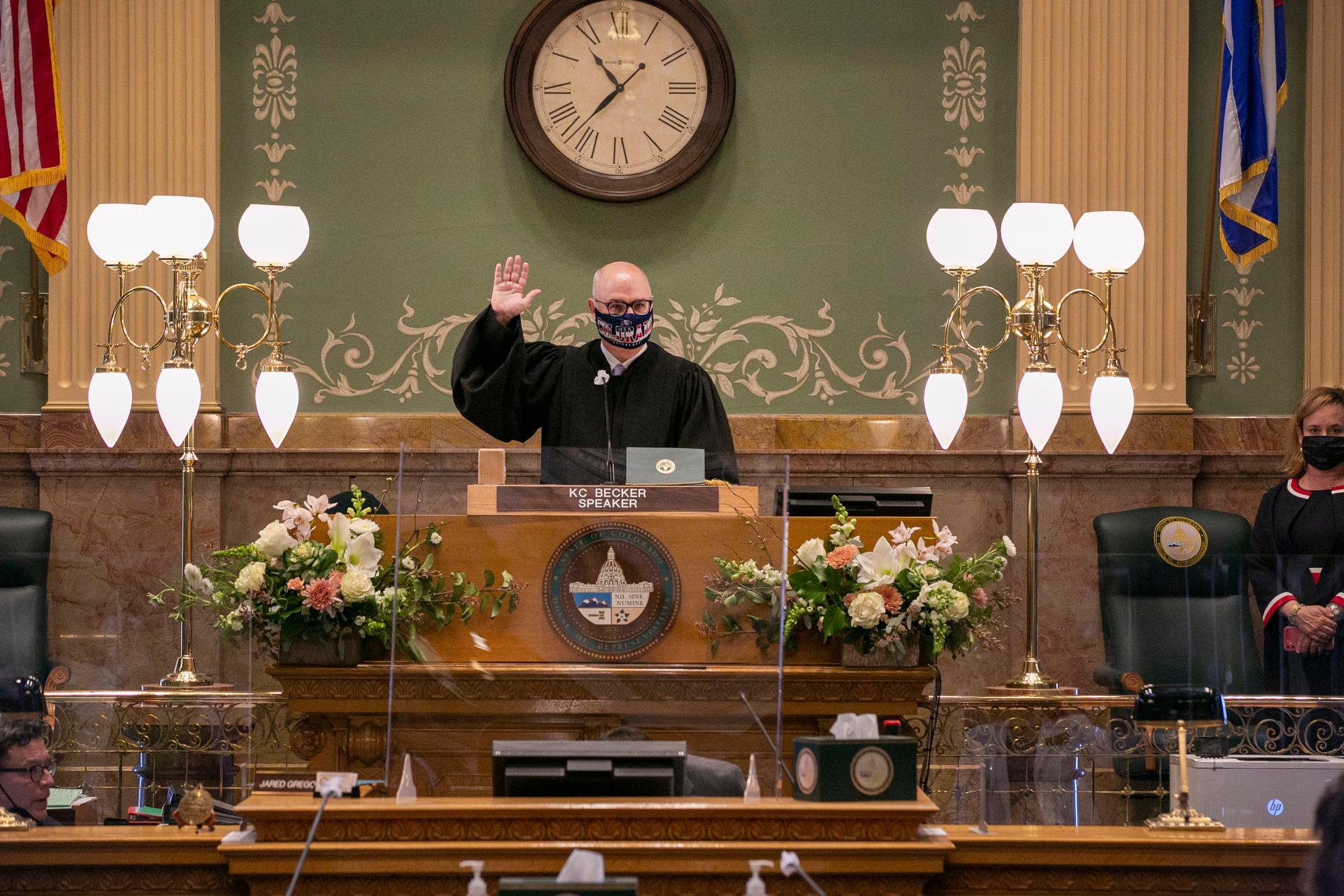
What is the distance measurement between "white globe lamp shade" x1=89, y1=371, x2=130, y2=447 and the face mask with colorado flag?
1618 mm

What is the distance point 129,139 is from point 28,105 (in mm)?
721

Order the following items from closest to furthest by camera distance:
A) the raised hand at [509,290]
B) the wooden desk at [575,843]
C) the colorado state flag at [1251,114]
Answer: the wooden desk at [575,843] → the raised hand at [509,290] → the colorado state flag at [1251,114]

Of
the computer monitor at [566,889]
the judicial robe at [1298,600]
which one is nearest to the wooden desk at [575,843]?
the computer monitor at [566,889]

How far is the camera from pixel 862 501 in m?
3.88

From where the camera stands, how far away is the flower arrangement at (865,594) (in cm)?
340

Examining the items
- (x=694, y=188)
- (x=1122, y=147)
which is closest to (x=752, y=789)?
(x=694, y=188)

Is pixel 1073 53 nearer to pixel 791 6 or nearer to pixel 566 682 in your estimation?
pixel 791 6

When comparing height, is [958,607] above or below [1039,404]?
below

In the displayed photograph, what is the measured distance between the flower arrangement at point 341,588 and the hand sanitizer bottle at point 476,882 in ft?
2.41

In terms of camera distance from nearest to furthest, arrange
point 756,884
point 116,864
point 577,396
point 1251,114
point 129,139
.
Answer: point 756,884 → point 116,864 → point 577,396 → point 1251,114 → point 129,139

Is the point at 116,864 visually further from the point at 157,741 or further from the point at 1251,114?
the point at 1251,114

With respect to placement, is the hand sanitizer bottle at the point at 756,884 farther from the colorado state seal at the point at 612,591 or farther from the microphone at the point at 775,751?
the colorado state seal at the point at 612,591

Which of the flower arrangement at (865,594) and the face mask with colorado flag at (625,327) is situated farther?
the face mask with colorado flag at (625,327)

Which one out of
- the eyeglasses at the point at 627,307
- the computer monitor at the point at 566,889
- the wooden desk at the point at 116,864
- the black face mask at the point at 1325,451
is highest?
the eyeglasses at the point at 627,307
